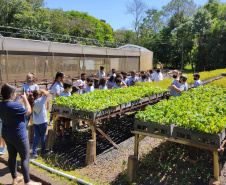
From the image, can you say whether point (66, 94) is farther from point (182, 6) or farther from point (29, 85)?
point (182, 6)

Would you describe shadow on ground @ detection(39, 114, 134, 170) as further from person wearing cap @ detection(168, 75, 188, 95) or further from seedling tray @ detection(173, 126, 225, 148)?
seedling tray @ detection(173, 126, 225, 148)

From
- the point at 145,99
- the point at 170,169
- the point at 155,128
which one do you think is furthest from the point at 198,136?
the point at 145,99

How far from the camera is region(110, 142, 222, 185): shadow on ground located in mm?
4461

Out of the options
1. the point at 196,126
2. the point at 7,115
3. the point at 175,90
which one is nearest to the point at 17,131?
the point at 7,115

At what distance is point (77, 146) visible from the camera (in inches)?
249

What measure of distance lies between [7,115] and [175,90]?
17.6ft

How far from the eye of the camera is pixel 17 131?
3867mm

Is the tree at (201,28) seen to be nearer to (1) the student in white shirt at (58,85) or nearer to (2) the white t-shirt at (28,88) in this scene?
(1) the student in white shirt at (58,85)

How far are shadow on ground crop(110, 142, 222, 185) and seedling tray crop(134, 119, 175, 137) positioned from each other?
1057 millimetres

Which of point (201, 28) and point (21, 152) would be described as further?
point (201, 28)

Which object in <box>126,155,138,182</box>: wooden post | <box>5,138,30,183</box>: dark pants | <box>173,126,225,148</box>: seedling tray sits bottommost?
<box>126,155,138,182</box>: wooden post

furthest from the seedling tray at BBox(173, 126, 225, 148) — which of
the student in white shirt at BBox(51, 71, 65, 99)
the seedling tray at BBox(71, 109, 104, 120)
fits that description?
the student in white shirt at BBox(51, 71, 65, 99)

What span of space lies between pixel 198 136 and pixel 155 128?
0.82 metres

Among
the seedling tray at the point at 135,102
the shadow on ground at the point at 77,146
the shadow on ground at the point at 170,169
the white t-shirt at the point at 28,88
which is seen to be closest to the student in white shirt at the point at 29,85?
the white t-shirt at the point at 28,88
